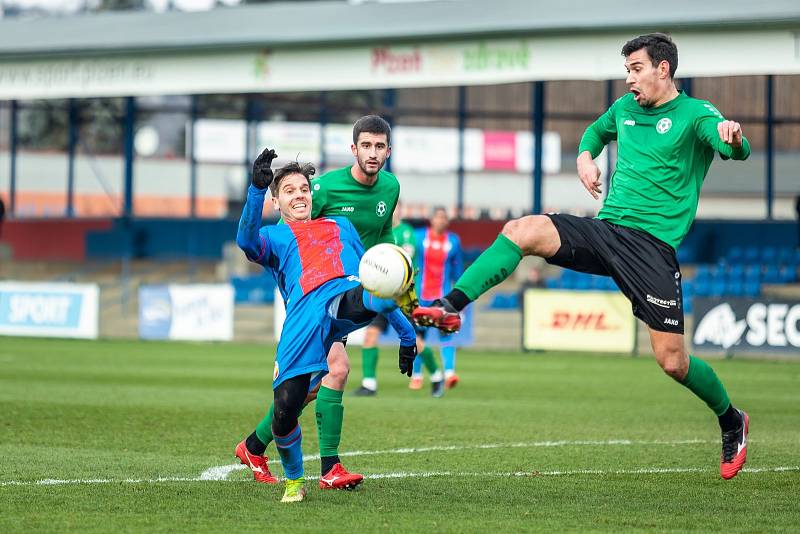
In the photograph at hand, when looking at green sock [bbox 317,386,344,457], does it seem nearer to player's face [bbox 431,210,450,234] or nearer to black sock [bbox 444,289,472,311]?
black sock [bbox 444,289,472,311]

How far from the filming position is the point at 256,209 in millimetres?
6766

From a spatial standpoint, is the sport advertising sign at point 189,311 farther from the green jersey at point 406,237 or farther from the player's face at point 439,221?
the player's face at point 439,221

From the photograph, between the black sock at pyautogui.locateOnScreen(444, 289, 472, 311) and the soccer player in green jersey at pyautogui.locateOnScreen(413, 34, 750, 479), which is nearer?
the black sock at pyautogui.locateOnScreen(444, 289, 472, 311)

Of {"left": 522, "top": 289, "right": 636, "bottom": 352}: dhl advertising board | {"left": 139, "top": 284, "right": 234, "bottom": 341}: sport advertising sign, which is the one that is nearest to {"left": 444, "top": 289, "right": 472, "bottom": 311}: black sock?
{"left": 522, "top": 289, "right": 636, "bottom": 352}: dhl advertising board

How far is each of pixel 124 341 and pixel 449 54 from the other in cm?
891

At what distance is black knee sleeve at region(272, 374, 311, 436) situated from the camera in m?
6.96

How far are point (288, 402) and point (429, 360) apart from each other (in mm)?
8449

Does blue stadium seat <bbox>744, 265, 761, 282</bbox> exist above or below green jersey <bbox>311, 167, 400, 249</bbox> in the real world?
below

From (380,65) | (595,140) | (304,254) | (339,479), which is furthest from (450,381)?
(380,65)

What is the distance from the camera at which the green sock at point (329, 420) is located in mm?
7602

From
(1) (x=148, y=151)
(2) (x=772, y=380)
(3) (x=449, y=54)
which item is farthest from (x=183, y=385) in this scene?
(1) (x=148, y=151)

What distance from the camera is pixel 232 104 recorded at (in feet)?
184

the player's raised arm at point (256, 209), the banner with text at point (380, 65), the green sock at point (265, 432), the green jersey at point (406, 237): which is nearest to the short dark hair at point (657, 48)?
the player's raised arm at point (256, 209)

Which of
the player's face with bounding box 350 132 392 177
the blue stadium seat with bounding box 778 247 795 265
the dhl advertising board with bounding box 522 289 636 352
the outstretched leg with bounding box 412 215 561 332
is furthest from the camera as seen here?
the blue stadium seat with bounding box 778 247 795 265
